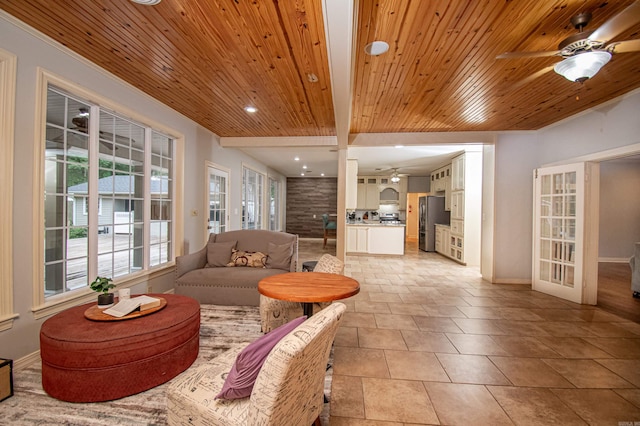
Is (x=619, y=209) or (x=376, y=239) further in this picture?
(x=376, y=239)

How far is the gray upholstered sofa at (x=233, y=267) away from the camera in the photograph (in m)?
3.53

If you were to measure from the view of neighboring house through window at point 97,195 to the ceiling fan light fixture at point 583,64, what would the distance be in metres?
4.32

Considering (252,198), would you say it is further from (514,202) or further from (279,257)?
(514,202)

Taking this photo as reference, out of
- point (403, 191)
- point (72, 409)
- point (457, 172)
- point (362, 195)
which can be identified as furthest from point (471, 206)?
→ point (72, 409)

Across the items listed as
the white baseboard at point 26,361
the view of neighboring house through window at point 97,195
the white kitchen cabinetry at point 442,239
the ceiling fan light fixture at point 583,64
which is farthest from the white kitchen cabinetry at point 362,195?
the white baseboard at point 26,361

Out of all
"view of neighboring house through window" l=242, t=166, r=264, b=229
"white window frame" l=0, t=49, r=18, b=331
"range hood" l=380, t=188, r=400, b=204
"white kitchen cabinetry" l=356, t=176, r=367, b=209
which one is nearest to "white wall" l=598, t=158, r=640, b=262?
"range hood" l=380, t=188, r=400, b=204

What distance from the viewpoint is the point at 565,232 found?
13.8 feet

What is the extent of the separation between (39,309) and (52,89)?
1.91 m

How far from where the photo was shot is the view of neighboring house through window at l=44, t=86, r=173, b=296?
2.53 metres

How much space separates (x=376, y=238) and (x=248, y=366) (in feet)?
21.9

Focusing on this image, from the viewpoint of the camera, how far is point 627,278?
17.6ft

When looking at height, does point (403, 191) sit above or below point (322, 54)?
below

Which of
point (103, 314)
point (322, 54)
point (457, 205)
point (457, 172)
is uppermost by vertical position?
point (322, 54)

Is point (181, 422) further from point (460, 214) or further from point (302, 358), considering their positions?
point (460, 214)
